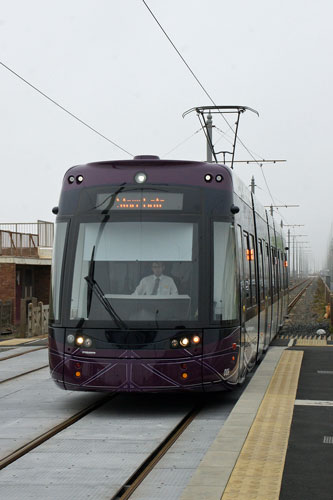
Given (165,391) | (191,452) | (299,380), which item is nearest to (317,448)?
(191,452)

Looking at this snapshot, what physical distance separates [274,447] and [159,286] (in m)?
3.04

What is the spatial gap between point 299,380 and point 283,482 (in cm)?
654

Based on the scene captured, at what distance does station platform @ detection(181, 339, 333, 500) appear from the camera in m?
6.40

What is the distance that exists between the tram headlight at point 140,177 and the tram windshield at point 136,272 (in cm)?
50

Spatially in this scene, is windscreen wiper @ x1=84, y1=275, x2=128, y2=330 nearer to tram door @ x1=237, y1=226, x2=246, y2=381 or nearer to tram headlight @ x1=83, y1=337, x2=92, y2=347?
tram headlight @ x1=83, y1=337, x2=92, y2=347

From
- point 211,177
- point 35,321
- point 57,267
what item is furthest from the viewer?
point 35,321

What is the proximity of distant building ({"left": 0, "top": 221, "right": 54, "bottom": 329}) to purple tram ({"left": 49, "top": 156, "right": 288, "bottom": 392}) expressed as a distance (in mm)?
22148

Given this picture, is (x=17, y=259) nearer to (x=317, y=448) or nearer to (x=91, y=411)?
(x=91, y=411)

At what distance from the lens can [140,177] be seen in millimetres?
10789

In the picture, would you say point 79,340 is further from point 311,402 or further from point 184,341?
point 311,402

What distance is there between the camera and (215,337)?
1036 centimetres

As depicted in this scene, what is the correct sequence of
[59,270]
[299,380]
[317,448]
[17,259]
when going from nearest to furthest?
1. [317,448]
2. [59,270]
3. [299,380]
4. [17,259]

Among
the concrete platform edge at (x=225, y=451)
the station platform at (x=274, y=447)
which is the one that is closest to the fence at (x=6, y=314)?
the station platform at (x=274, y=447)

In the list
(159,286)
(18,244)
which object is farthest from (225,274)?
(18,244)
